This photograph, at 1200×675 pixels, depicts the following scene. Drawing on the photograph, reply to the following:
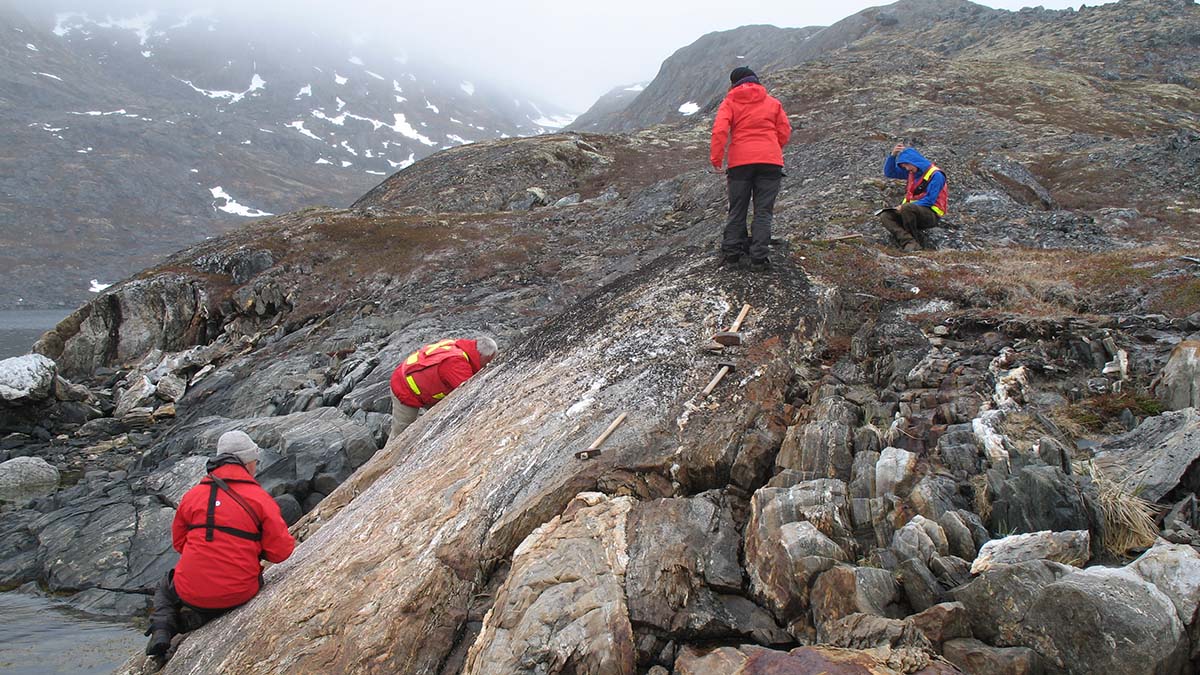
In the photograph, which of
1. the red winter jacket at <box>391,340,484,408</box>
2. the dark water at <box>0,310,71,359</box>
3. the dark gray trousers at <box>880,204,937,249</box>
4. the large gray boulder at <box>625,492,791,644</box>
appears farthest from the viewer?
the dark water at <box>0,310,71,359</box>

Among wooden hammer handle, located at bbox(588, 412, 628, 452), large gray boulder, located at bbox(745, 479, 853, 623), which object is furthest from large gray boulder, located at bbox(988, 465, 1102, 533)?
wooden hammer handle, located at bbox(588, 412, 628, 452)

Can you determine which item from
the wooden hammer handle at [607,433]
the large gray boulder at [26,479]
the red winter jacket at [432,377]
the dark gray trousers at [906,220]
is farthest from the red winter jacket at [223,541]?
the dark gray trousers at [906,220]

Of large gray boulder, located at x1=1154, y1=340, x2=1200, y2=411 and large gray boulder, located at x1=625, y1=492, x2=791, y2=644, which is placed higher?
large gray boulder, located at x1=1154, y1=340, x2=1200, y2=411

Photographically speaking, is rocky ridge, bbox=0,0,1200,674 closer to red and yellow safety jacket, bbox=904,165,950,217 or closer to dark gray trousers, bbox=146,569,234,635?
dark gray trousers, bbox=146,569,234,635

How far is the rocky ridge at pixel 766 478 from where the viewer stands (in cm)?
498

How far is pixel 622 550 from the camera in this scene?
21.5 ft

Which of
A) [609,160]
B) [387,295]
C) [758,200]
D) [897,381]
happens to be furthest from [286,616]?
[609,160]

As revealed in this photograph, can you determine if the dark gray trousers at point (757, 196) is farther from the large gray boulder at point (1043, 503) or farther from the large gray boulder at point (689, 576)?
the large gray boulder at point (1043, 503)

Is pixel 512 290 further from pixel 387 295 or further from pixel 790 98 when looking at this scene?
pixel 790 98

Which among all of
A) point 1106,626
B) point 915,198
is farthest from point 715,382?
point 915,198

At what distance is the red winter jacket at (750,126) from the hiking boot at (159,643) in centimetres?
1120

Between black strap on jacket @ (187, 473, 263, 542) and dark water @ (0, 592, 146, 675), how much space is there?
19.2 feet

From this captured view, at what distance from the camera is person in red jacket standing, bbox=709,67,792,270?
11.6 metres

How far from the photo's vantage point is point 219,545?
7973 millimetres
